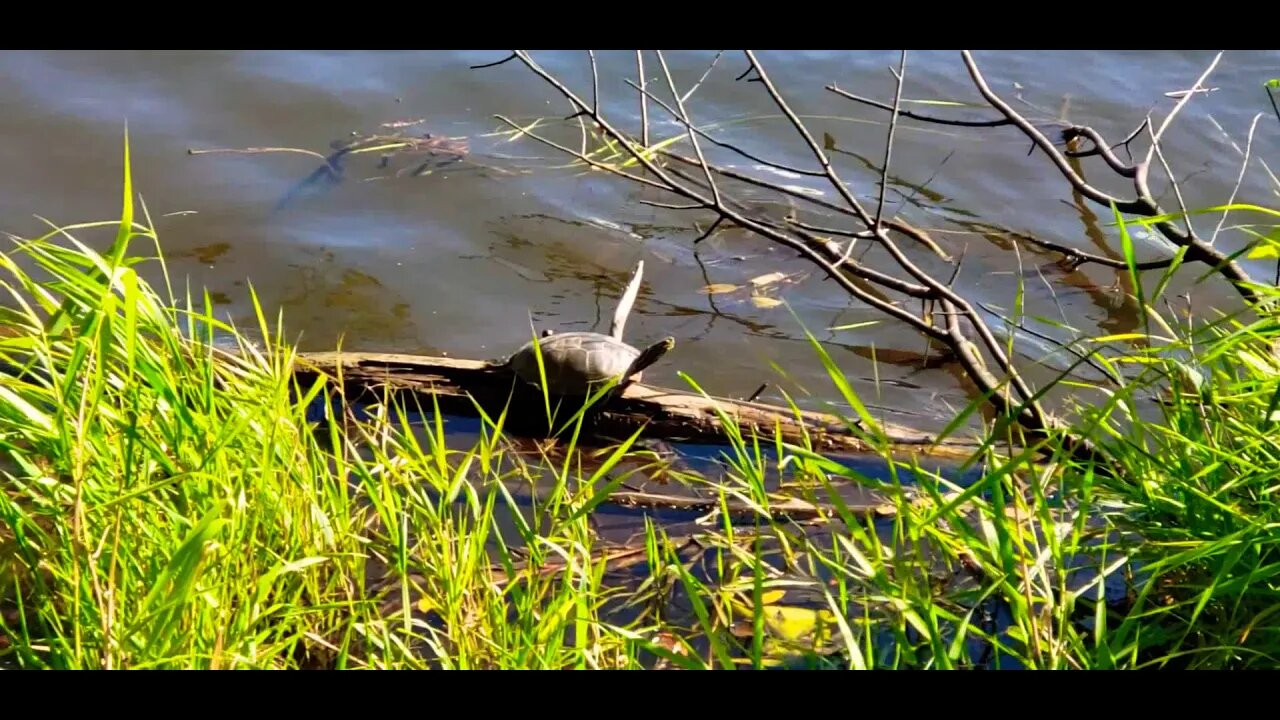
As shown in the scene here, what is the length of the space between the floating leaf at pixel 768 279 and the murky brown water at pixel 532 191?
0.06 m

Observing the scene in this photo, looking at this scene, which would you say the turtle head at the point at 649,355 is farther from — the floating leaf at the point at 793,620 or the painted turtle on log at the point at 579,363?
the floating leaf at the point at 793,620

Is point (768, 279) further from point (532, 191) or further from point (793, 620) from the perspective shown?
point (793, 620)

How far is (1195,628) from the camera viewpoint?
2441 mm

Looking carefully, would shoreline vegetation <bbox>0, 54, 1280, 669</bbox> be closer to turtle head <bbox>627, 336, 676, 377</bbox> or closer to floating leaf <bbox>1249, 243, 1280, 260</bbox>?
floating leaf <bbox>1249, 243, 1280, 260</bbox>

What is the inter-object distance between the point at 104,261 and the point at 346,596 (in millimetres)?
904

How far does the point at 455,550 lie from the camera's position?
272cm

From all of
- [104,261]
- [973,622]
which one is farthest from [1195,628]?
[104,261]

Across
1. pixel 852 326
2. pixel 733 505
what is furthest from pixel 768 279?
pixel 733 505

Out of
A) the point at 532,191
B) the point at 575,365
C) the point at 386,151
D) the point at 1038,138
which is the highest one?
the point at 1038,138

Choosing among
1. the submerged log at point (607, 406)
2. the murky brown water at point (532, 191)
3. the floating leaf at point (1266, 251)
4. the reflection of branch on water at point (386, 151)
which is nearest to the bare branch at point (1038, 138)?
the murky brown water at point (532, 191)

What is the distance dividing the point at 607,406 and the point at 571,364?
19 centimetres

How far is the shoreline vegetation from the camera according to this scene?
220 centimetres
